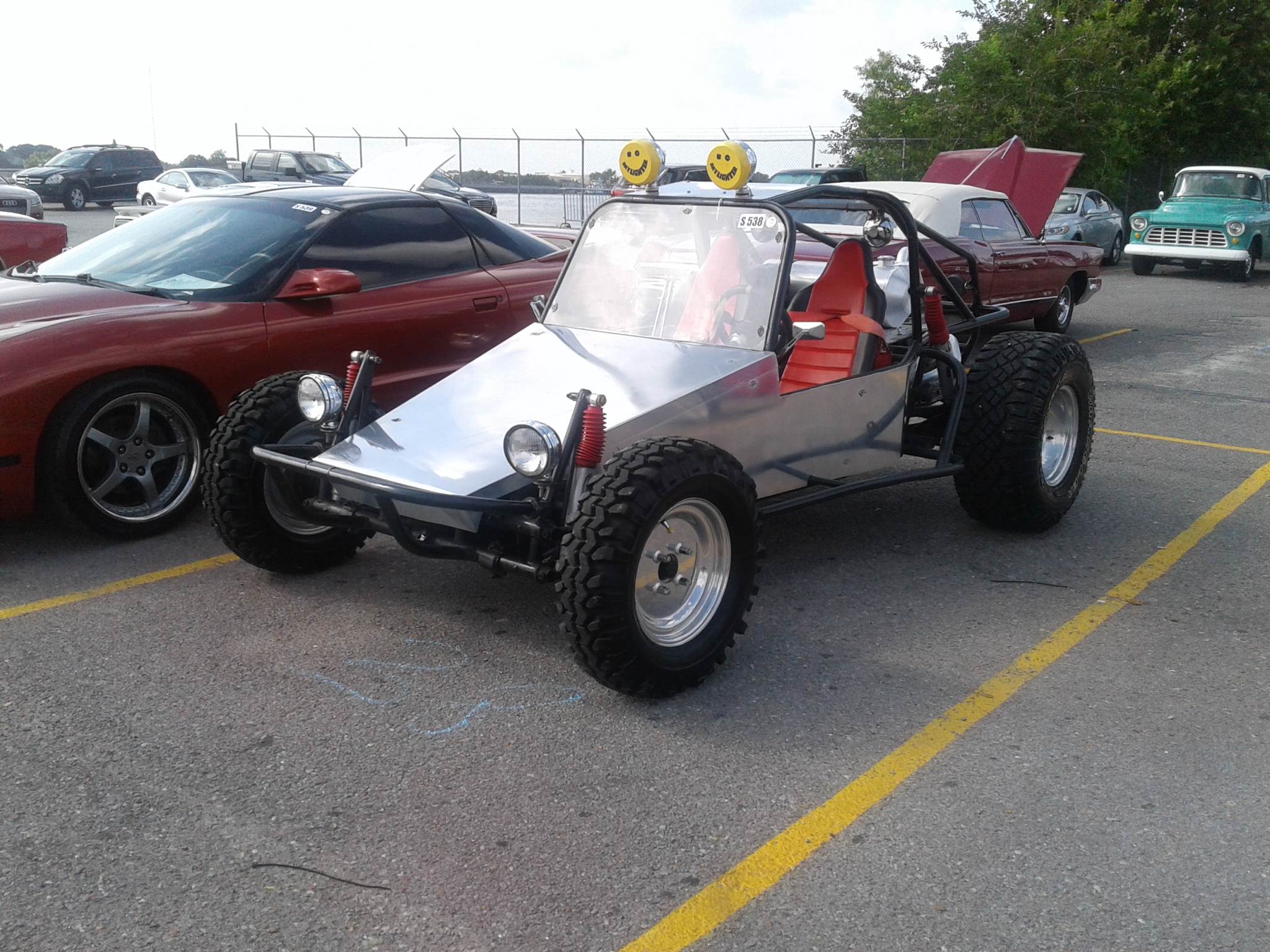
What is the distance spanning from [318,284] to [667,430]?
2385 mm

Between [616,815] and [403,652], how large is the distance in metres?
1.33

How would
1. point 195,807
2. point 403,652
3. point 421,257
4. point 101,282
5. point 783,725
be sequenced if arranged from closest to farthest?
point 195,807 < point 783,725 < point 403,652 < point 101,282 < point 421,257

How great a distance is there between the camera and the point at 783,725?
3.78 m

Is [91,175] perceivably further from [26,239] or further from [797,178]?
[26,239]

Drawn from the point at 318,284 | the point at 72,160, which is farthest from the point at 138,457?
the point at 72,160

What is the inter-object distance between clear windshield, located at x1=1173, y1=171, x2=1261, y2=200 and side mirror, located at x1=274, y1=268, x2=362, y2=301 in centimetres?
1919

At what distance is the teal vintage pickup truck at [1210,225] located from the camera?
1966 cm

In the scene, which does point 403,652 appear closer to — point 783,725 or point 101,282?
point 783,725

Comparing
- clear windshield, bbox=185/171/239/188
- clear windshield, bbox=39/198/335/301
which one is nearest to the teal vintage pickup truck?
clear windshield, bbox=39/198/335/301

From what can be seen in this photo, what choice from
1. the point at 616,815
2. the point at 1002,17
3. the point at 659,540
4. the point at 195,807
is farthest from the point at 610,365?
the point at 1002,17

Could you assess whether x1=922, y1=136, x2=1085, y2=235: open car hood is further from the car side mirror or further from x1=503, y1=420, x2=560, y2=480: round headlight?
x1=503, y1=420, x2=560, y2=480: round headlight

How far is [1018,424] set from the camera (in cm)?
537

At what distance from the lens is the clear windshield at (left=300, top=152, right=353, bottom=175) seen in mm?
29328

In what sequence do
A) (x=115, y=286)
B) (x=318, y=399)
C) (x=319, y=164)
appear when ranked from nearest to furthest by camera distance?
(x=318, y=399) < (x=115, y=286) < (x=319, y=164)
